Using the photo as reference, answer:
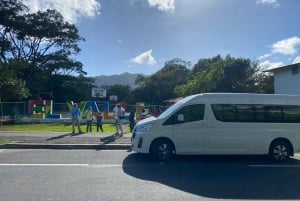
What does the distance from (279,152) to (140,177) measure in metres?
5.21

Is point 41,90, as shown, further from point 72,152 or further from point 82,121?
point 72,152

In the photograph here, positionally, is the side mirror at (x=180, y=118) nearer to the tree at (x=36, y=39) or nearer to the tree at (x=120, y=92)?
the tree at (x=36, y=39)

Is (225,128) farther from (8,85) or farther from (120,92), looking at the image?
→ (120,92)

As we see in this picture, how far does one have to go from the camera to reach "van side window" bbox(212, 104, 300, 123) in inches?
460

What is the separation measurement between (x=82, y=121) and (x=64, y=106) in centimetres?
476

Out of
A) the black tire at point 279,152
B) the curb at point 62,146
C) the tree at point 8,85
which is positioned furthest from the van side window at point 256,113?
the tree at point 8,85

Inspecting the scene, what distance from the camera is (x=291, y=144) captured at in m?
11.8

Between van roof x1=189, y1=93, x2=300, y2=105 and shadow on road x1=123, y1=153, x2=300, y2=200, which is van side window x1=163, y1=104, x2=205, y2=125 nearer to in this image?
van roof x1=189, y1=93, x2=300, y2=105

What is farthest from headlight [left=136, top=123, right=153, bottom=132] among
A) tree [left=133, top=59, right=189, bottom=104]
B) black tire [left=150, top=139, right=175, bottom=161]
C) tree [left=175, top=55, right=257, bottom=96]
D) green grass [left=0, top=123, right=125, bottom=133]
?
Answer: tree [left=133, top=59, right=189, bottom=104]

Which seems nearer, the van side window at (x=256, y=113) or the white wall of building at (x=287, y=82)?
the van side window at (x=256, y=113)

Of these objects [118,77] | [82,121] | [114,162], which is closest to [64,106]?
[82,121]

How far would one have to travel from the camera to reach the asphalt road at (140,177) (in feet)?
23.3

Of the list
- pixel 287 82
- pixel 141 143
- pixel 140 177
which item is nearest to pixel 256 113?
pixel 141 143

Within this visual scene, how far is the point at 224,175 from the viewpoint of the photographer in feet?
30.2
